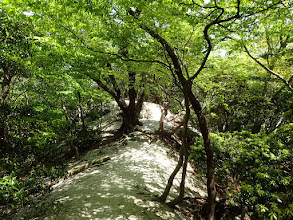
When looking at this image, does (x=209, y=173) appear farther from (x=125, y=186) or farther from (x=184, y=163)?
(x=125, y=186)

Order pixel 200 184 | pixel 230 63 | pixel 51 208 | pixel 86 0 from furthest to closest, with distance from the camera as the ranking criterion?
pixel 230 63 → pixel 200 184 → pixel 51 208 → pixel 86 0

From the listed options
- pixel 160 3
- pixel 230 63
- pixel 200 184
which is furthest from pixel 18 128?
pixel 230 63

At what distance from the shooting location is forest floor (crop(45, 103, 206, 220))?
155 inches

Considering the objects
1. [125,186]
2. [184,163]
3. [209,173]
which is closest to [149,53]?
[184,163]

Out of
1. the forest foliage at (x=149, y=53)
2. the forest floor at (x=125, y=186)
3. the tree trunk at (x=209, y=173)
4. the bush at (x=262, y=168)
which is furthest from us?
the tree trunk at (x=209, y=173)

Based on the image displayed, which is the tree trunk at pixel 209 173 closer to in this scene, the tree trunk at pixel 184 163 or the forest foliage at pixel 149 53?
the forest foliage at pixel 149 53

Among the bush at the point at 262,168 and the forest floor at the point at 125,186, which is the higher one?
the bush at the point at 262,168

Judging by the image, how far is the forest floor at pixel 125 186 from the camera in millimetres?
3932

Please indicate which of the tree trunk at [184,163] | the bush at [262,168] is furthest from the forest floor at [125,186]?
the bush at [262,168]

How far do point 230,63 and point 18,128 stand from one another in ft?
33.5

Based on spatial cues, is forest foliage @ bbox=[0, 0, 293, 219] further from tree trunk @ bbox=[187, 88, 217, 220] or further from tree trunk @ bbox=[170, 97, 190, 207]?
tree trunk @ bbox=[170, 97, 190, 207]

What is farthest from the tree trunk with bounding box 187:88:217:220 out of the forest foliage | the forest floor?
the forest floor

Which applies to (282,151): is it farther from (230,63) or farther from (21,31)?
(21,31)

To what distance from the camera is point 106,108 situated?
56.1 ft
